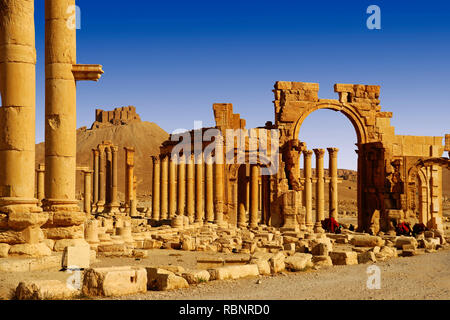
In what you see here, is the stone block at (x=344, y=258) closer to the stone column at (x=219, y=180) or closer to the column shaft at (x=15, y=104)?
the column shaft at (x=15, y=104)

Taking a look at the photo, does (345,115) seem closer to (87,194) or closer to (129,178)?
(129,178)

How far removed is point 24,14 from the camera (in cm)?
1138

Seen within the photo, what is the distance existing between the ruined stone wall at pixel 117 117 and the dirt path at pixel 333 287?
450 ft

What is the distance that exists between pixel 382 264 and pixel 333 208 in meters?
23.0

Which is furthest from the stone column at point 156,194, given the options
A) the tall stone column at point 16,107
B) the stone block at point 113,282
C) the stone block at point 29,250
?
the stone block at point 113,282

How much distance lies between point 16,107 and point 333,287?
7.01 metres

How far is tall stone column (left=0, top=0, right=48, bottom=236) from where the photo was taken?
37.0 ft

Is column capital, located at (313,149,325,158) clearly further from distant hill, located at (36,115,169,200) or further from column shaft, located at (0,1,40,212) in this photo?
distant hill, located at (36,115,169,200)

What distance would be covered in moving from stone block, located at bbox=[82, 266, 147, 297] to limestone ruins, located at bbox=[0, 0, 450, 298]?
26 mm

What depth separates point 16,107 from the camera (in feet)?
37.3

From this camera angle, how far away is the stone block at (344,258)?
1239 centimetres

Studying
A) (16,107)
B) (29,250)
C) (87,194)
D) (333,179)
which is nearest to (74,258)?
(29,250)

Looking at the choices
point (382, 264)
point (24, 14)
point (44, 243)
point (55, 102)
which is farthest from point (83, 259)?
point (382, 264)

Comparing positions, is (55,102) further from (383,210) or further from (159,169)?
(159,169)
